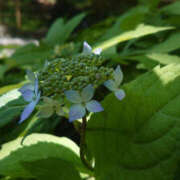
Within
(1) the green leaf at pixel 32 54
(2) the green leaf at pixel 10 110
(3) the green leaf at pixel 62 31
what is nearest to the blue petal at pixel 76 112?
(2) the green leaf at pixel 10 110

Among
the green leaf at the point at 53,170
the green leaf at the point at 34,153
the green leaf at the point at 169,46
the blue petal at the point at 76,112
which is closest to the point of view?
the blue petal at the point at 76,112

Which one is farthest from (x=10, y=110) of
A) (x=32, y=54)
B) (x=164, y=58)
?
(x=32, y=54)

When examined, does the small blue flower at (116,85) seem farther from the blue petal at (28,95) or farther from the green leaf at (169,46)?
the green leaf at (169,46)

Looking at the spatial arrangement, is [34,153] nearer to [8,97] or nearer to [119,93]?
[8,97]

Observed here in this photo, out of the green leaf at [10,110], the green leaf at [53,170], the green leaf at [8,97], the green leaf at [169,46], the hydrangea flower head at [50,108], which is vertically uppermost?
the hydrangea flower head at [50,108]

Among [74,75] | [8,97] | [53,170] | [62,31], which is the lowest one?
[62,31]

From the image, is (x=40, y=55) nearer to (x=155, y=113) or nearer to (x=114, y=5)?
(x=155, y=113)
